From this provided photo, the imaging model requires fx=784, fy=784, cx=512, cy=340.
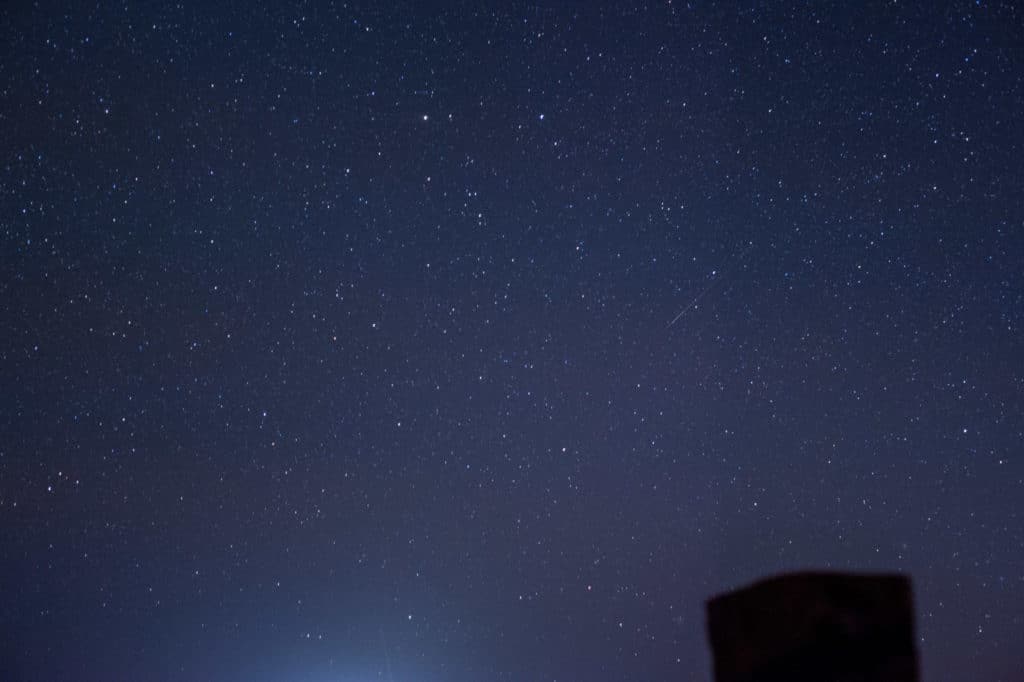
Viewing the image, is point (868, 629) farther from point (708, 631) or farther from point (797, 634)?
point (708, 631)

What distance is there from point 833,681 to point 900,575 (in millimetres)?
164

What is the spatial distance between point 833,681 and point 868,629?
0.09 meters

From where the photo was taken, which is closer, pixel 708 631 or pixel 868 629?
pixel 868 629

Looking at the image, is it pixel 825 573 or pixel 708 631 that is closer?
pixel 825 573

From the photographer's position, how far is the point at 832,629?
0.97m

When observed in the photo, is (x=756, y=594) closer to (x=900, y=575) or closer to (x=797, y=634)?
(x=797, y=634)

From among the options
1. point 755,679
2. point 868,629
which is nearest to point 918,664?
point 868,629

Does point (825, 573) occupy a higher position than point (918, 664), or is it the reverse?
point (825, 573)

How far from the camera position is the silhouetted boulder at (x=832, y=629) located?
0.98 metres

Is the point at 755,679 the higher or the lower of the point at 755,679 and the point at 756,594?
the lower

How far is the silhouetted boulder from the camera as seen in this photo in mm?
984

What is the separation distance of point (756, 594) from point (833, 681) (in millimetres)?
143

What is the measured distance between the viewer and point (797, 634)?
990mm

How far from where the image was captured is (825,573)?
3.24ft
